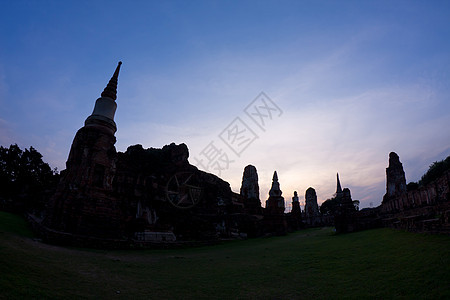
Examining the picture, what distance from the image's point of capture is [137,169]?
17.5m

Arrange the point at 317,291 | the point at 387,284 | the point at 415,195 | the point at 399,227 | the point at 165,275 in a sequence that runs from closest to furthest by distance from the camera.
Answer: the point at 387,284 → the point at 317,291 → the point at 165,275 → the point at 399,227 → the point at 415,195

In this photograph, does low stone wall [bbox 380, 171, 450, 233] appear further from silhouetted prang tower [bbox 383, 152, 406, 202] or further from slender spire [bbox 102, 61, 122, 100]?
slender spire [bbox 102, 61, 122, 100]

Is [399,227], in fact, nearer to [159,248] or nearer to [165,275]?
[165,275]

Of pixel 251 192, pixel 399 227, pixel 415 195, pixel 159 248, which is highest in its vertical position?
pixel 251 192

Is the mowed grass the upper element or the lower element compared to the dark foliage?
lower

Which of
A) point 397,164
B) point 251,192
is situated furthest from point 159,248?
point 397,164

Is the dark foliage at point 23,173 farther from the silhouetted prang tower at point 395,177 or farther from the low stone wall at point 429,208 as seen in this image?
the silhouetted prang tower at point 395,177

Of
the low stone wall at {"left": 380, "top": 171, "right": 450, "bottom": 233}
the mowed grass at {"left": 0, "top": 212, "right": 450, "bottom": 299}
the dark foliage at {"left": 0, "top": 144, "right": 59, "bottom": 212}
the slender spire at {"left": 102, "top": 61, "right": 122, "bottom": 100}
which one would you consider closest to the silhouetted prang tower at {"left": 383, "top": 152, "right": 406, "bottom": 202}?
the low stone wall at {"left": 380, "top": 171, "right": 450, "bottom": 233}

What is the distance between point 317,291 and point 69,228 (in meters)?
10.9

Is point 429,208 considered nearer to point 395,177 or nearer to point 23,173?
point 395,177

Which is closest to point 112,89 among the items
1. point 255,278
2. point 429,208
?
point 255,278

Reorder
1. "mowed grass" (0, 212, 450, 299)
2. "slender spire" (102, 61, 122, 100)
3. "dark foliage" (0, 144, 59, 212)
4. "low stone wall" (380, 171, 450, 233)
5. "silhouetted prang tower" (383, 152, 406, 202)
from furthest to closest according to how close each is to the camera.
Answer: "dark foliage" (0, 144, 59, 212)
"silhouetted prang tower" (383, 152, 406, 202)
"slender spire" (102, 61, 122, 100)
"low stone wall" (380, 171, 450, 233)
"mowed grass" (0, 212, 450, 299)

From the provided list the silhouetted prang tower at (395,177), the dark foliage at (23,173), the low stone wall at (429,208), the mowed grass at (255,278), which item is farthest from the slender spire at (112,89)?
the silhouetted prang tower at (395,177)

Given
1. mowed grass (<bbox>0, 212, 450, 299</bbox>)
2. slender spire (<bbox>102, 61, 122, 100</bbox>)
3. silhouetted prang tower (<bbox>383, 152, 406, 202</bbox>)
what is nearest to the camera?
mowed grass (<bbox>0, 212, 450, 299</bbox>)
